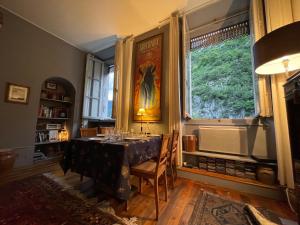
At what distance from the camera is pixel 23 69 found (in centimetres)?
313

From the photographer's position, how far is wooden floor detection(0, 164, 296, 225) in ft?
4.74

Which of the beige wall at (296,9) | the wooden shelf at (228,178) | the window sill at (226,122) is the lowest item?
the wooden shelf at (228,178)

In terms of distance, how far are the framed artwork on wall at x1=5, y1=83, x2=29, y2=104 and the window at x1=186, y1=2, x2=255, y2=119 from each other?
12.2 ft

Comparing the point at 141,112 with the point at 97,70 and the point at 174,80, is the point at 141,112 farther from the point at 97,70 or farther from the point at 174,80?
the point at 97,70

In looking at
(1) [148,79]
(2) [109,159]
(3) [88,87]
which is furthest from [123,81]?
(2) [109,159]

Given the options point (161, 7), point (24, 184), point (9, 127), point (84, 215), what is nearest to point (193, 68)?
point (161, 7)

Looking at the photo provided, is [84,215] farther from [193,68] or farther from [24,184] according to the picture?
[193,68]

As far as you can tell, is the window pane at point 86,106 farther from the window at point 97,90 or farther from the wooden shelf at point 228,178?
the wooden shelf at point 228,178

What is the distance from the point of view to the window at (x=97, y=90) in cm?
451

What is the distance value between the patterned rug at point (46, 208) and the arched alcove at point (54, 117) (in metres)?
1.93

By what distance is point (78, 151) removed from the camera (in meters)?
1.82

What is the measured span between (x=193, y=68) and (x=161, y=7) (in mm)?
1457

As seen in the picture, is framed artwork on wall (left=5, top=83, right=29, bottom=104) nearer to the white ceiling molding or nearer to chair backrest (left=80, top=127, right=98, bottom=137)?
the white ceiling molding

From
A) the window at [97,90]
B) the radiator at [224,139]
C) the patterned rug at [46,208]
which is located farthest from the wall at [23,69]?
the radiator at [224,139]
